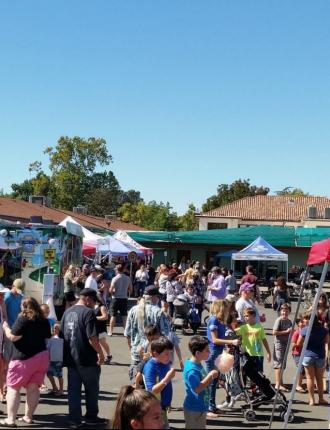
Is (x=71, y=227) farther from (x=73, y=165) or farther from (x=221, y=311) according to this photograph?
(x=73, y=165)

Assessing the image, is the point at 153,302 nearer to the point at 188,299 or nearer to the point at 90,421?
the point at 90,421

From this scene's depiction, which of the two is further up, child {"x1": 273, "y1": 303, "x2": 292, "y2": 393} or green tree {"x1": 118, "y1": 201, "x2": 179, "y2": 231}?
green tree {"x1": 118, "y1": 201, "x2": 179, "y2": 231}

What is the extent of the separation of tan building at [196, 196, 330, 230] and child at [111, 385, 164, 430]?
62.0 m

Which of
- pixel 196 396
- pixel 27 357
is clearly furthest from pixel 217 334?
pixel 196 396

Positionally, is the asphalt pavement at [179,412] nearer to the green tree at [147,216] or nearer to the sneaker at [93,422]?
the sneaker at [93,422]

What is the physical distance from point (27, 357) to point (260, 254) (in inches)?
849

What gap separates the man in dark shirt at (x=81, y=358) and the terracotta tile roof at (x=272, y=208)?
5853cm

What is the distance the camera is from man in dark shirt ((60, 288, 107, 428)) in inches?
318

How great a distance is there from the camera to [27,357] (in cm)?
800

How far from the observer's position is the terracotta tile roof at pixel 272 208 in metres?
67.1

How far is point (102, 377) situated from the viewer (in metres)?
11.5

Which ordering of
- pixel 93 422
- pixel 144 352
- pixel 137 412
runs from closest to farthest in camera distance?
pixel 137 412, pixel 93 422, pixel 144 352

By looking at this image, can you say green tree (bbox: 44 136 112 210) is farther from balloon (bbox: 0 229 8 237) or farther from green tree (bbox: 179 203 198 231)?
balloon (bbox: 0 229 8 237)

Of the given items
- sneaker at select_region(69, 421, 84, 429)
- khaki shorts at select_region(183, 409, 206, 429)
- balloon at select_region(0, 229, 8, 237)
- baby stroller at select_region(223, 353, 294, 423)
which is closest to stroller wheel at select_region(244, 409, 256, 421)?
baby stroller at select_region(223, 353, 294, 423)
